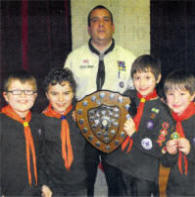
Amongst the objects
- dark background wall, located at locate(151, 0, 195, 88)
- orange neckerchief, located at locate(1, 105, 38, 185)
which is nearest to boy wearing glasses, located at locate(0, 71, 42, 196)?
orange neckerchief, located at locate(1, 105, 38, 185)

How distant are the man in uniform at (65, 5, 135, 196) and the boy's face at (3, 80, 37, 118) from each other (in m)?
0.33

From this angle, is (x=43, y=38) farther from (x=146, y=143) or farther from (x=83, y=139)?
(x=146, y=143)

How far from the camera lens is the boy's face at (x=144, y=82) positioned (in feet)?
7.38

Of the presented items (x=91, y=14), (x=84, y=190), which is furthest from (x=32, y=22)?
(x=84, y=190)

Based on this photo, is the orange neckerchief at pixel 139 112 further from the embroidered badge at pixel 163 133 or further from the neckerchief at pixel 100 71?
the neckerchief at pixel 100 71

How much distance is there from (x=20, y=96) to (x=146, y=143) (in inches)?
38.7

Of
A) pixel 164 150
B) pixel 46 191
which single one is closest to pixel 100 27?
pixel 164 150

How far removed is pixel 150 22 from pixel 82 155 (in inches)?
44.3

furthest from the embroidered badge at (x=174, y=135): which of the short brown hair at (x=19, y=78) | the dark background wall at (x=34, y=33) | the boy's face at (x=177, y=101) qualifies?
the short brown hair at (x=19, y=78)

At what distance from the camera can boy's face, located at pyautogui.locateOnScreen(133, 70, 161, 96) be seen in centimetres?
225

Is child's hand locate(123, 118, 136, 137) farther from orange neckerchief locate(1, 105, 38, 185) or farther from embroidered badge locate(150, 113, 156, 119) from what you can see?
orange neckerchief locate(1, 105, 38, 185)

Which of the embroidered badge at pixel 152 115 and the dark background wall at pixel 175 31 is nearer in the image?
the embroidered badge at pixel 152 115

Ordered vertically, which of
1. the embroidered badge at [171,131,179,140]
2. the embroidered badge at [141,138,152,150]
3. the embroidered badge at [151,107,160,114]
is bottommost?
the embroidered badge at [141,138,152,150]

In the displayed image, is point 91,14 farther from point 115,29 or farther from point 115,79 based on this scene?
point 115,79
